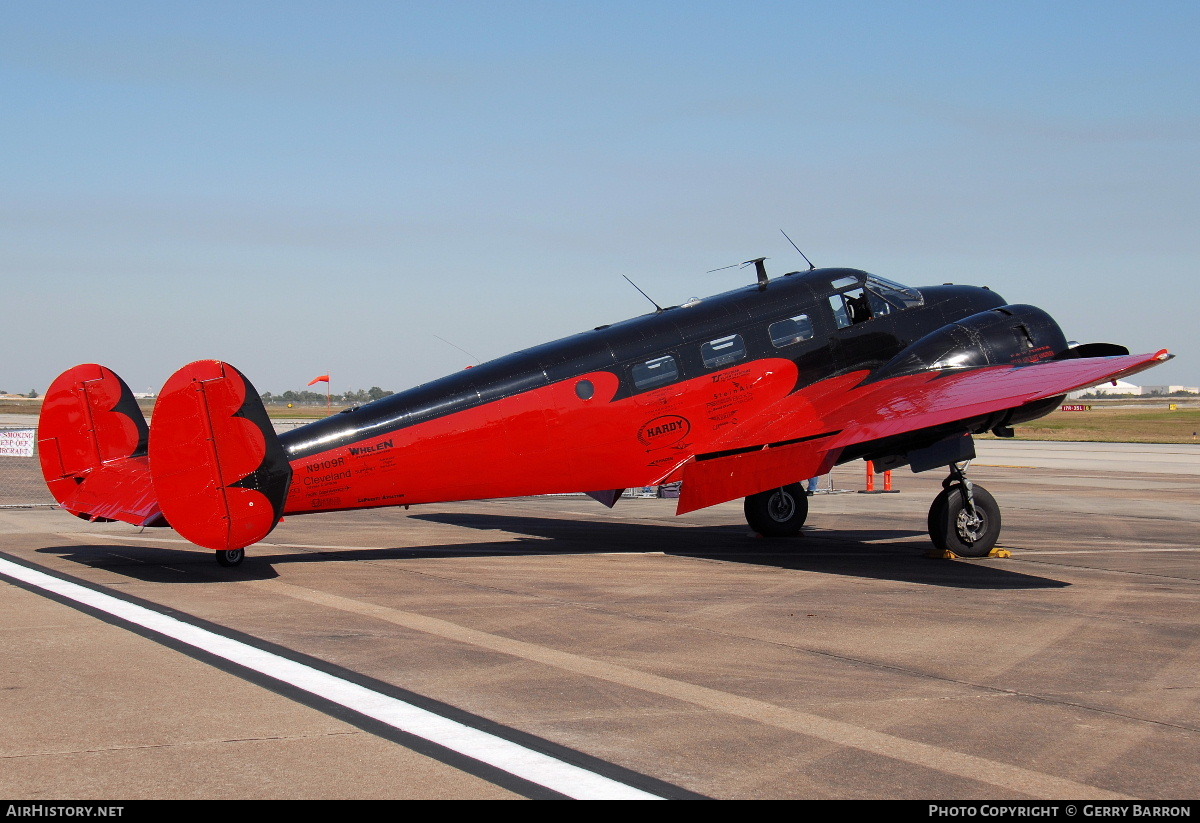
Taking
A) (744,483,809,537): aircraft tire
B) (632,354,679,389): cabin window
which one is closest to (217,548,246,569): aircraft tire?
(632,354,679,389): cabin window

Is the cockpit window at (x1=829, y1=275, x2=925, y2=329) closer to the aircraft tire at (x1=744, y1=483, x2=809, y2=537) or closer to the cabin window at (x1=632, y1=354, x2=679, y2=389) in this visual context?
the cabin window at (x1=632, y1=354, x2=679, y2=389)

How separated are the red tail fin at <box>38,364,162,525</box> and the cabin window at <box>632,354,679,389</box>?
674cm

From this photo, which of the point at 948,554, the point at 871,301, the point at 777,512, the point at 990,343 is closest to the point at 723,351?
the point at 871,301

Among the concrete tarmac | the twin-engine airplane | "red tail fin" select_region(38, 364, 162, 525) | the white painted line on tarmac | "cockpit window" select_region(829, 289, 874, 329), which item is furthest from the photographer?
"cockpit window" select_region(829, 289, 874, 329)

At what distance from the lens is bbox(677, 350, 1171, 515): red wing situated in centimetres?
1355

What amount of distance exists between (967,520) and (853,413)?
2346 mm

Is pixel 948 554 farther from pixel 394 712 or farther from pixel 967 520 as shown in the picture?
pixel 394 712

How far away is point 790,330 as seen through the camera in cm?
1620

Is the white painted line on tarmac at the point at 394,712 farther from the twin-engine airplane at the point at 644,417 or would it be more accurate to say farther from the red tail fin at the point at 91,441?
the red tail fin at the point at 91,441

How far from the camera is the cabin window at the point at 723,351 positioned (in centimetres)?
1577

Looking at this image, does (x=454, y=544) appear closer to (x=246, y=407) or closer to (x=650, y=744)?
(x=246, y=407)

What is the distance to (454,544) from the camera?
57.6ft

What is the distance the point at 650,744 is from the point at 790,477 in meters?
8.02
